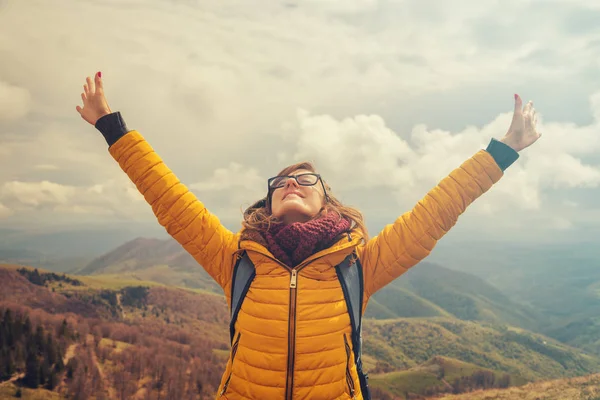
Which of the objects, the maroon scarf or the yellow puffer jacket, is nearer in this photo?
the yellow puffer jacket

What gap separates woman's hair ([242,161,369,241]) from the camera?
5281 millimetres

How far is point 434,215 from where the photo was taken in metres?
5.04

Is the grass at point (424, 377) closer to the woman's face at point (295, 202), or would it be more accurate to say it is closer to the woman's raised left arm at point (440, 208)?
the woman's raised left arm at point (440, 208)

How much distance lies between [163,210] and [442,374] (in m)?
189

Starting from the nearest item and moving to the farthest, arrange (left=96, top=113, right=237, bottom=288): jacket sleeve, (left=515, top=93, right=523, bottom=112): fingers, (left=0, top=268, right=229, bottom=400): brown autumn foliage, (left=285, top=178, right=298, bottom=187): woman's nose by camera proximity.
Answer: (left=96, top=113, right=237, bottom=288): jacket sleeve < (left=515, top=93, right=523, bottom=112): fingers < (left=285, top=178, right=298, bottom=187): woman's nose < (left=0, top=268, right=229, bottom=400): brown autumn foliage

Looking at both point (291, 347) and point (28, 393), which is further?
point (28, 393)

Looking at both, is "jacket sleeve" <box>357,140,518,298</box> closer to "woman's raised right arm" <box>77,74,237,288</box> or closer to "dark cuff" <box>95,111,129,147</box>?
"woman's raised right arm" <box>77,74,237,288</box>

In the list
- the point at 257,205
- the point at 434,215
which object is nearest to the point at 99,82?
the point at 257,205

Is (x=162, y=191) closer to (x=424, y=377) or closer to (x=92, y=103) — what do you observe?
(x=92, y=103)

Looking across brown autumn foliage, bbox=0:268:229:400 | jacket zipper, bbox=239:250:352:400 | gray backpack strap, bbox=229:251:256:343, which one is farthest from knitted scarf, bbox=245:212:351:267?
brown autumn foliage, bbox=0:268:229:400

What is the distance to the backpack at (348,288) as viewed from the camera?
16.1 feet

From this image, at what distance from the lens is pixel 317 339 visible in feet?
15.3

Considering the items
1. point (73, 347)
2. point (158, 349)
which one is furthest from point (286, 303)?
point (158, 349)

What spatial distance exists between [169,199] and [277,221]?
5.15 feet
